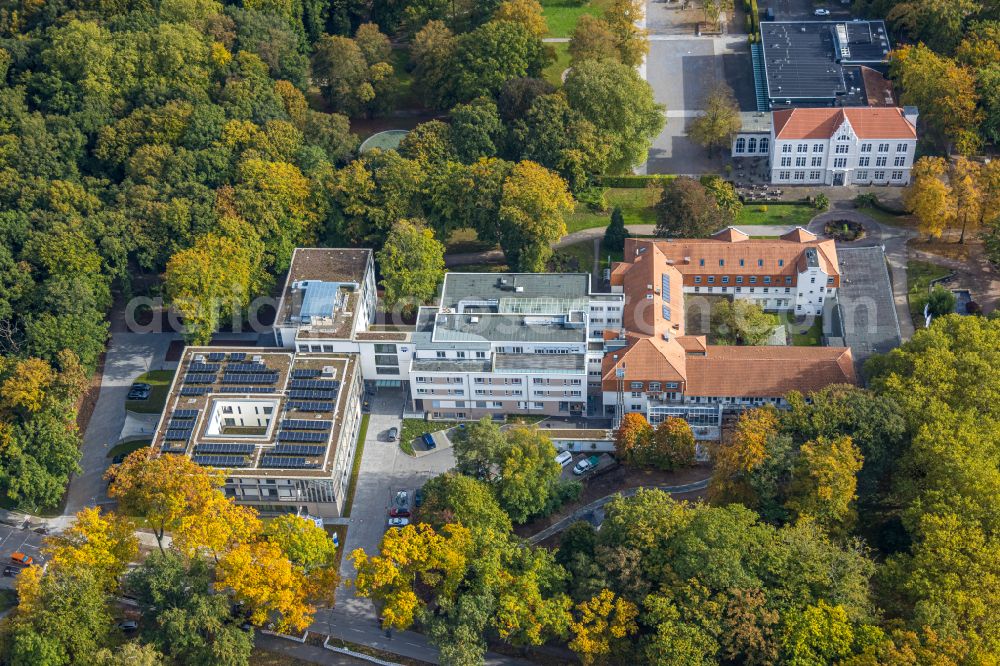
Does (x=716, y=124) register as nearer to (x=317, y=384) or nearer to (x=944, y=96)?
(x=944, y=96)

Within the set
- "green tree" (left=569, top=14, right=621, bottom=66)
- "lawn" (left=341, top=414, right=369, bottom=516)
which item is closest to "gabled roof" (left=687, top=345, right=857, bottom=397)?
"lawn" (left=341, top=414, right=369, bottom=516)

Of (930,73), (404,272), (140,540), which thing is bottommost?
(140,540)

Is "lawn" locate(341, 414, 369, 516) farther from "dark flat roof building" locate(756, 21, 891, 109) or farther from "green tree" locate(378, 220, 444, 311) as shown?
"dark flat roof building" locate(756, 21, 891, 109)

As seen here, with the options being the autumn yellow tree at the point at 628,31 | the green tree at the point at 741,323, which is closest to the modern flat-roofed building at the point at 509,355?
the green tree at the point at 741,323

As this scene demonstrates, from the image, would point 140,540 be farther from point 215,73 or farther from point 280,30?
point 280,30

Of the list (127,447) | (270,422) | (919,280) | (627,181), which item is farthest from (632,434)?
(127,447)

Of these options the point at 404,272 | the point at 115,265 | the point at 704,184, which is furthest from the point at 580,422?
the point at 115,265
